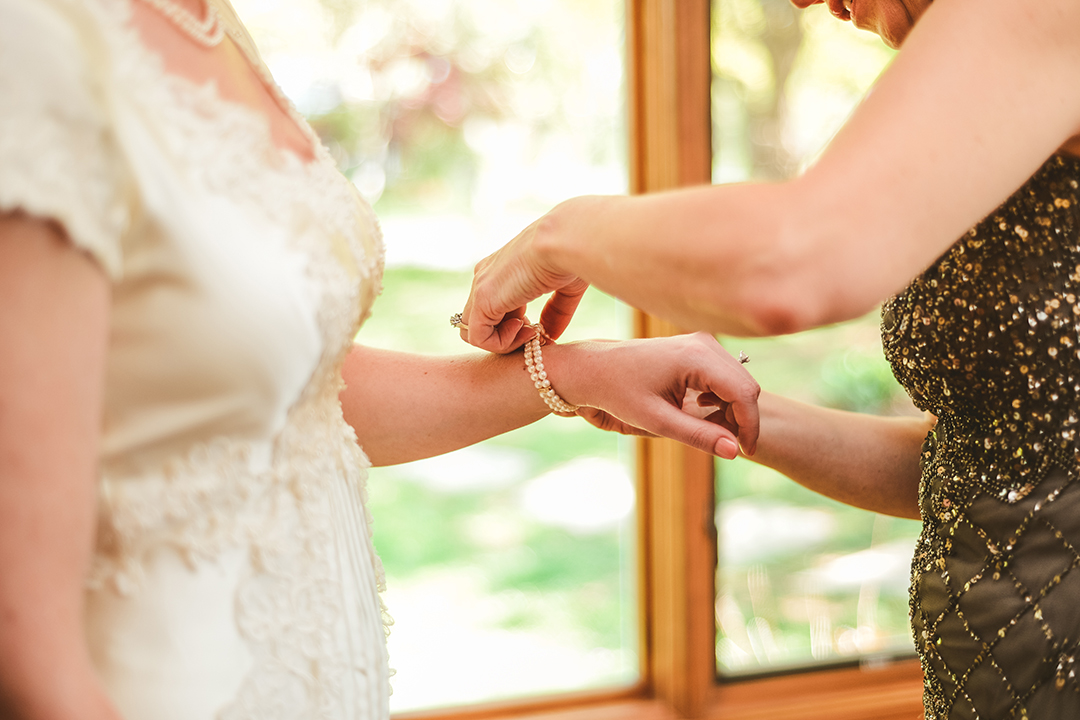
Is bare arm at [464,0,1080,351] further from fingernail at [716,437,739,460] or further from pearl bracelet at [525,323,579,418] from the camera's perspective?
pearl bracelet at [525,323,579,418]

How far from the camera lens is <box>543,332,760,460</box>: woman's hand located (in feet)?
3.24

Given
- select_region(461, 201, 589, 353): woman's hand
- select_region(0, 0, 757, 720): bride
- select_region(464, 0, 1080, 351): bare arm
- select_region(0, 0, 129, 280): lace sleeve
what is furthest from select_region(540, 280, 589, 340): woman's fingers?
select_region(0, 0, 129, 280): lace sleeve

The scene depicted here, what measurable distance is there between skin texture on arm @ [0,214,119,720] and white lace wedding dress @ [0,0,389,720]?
0.10 feet

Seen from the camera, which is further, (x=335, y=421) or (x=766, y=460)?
(x=766, y=460)

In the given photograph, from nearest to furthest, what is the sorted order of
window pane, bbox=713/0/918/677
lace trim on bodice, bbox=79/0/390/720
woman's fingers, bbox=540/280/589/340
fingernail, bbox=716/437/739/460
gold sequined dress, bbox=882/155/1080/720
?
lace trim on bodice, bbox=79/0/390/720, gold sequined dress, bbox=882/155/1080/720, fingernail, bbox=716/437/739/460, woman's fingers, bbox=540/280/589/340, window pane, bbox=713/0/918/677

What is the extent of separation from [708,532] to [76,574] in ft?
5.16

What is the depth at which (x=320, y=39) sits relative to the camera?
5.63ft

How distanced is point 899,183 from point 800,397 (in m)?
1.49

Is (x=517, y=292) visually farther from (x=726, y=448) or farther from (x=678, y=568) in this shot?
(x=678, y=568)

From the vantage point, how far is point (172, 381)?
60 centimetres

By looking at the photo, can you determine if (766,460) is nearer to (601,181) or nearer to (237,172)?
(237,172)

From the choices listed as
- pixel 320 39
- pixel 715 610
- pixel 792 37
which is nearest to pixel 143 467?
pixel 320 39

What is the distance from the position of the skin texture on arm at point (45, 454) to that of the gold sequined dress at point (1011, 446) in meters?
0.81

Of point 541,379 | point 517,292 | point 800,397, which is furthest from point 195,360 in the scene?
point 800,397
